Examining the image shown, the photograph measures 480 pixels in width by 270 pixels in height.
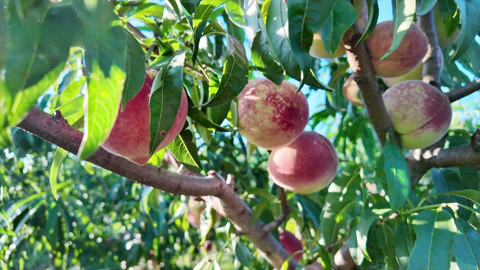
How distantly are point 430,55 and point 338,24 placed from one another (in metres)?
0.92

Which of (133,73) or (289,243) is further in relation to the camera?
(289,243)

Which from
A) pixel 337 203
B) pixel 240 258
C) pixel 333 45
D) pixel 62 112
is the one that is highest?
pixel 333 45

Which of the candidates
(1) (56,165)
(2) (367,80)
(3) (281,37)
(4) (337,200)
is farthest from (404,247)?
(1) (56,165)

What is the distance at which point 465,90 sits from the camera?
1.21 metres

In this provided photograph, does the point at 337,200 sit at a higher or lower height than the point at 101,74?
lower

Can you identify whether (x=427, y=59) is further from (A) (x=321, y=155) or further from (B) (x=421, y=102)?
(A) (x=321, y=155)

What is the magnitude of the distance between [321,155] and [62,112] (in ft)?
2.33

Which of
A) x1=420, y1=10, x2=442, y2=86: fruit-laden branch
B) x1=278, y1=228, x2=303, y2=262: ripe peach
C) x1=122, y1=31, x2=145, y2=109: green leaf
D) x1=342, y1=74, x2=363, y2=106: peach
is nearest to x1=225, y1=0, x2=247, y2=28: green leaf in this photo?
x1=122, y1=31, x2=145, y2=109: green leaf

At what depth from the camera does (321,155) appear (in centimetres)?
122

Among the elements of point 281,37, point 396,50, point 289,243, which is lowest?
point 289,243

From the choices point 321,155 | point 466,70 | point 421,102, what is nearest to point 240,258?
point 321,155

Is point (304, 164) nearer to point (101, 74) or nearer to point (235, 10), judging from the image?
point (235, 10)

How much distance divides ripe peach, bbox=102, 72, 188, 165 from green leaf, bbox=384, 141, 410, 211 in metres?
0.43

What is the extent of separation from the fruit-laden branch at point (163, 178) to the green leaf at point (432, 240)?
0.44m
